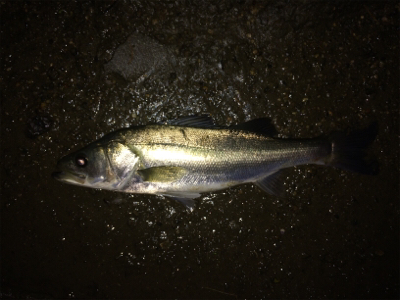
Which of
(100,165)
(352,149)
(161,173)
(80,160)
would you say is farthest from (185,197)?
(352,149)

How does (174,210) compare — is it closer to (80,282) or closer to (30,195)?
(80,282)

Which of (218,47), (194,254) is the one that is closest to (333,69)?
(218,47)

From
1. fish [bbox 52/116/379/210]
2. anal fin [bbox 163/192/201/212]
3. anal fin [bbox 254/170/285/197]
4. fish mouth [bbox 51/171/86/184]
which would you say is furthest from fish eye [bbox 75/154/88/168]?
anal fin [bbox 254/170/285/197]

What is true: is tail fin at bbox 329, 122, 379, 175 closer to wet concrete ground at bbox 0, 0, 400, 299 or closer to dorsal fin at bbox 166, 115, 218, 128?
wet concrete ground at bbox 0, 0, 400, 299

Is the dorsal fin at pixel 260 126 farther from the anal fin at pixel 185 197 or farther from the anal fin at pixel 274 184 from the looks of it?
the anal fin at pixel 185 197

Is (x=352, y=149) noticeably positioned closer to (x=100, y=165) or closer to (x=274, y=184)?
(x=274, y=184)

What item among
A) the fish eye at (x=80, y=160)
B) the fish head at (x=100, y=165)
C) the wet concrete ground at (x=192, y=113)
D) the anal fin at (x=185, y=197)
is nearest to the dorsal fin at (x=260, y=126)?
the wet concrete ground at (x=192, y=113)
